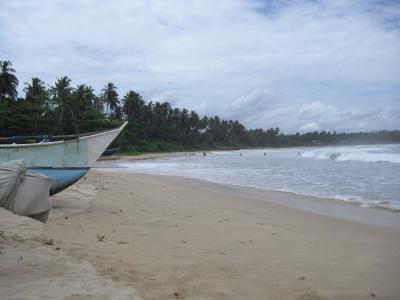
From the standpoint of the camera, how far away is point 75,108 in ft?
167

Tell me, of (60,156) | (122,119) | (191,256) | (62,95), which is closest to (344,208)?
(191,256)

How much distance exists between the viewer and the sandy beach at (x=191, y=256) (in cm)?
389

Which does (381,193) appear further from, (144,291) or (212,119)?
(212,119)

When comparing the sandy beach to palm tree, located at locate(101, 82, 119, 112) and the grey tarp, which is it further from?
palm tree, located at locate(101, 82, 119, 112)

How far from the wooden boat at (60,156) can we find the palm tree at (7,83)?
4285 centimetres

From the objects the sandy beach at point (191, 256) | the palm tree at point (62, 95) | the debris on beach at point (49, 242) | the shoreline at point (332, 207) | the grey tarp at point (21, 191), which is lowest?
the shoreline at point (332, 207)

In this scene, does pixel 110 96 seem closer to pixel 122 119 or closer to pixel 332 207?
pixel 122 119

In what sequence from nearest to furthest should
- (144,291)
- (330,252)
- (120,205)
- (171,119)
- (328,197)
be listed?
(144,291) → (330,252) → (120,205) → (328,197) → (171,119)

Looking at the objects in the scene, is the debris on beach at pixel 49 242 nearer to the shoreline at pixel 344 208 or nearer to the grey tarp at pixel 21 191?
the grey tarp at pixel 21 191

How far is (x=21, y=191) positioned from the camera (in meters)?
6.31

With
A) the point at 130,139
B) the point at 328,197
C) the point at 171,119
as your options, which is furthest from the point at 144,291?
the point at 171,119

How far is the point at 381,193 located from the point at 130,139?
5919 centimetres

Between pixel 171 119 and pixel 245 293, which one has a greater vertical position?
pixel 171 119

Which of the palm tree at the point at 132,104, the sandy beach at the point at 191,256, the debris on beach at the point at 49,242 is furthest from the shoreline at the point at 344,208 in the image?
the palm tree at the point at 132,104
